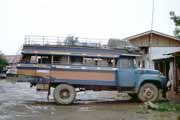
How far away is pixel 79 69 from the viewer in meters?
16.5

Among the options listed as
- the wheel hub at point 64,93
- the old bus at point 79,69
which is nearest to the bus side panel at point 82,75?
the old bus at point 79,69

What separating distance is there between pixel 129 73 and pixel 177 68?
303 inches

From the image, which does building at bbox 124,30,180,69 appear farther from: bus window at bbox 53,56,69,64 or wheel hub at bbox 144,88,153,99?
bus window at bbox 53,56,69,64

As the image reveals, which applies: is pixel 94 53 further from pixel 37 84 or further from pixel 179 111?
pixel 179 111

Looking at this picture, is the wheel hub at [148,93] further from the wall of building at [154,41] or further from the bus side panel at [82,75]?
the wall of building at [154,41]

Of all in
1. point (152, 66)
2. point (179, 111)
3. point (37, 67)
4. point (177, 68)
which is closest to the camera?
point (179, 111)

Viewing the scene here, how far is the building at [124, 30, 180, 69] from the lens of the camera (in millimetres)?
31281

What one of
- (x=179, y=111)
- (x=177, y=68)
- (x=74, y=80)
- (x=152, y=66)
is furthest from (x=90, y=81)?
(x=152, y=66)

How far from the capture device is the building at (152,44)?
31281 mm

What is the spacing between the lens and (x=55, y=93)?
16.5 metres

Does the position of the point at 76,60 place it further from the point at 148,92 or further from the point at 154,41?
the point at 154,41

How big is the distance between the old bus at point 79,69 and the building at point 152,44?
1428cm

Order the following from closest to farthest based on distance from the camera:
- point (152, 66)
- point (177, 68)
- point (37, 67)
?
point (37, 67) < point (177, 68) < point (152, 66)

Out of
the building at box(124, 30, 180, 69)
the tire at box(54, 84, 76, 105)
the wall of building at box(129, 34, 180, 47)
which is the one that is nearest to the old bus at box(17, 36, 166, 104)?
the tire at box(54, 84, 76, 105)
